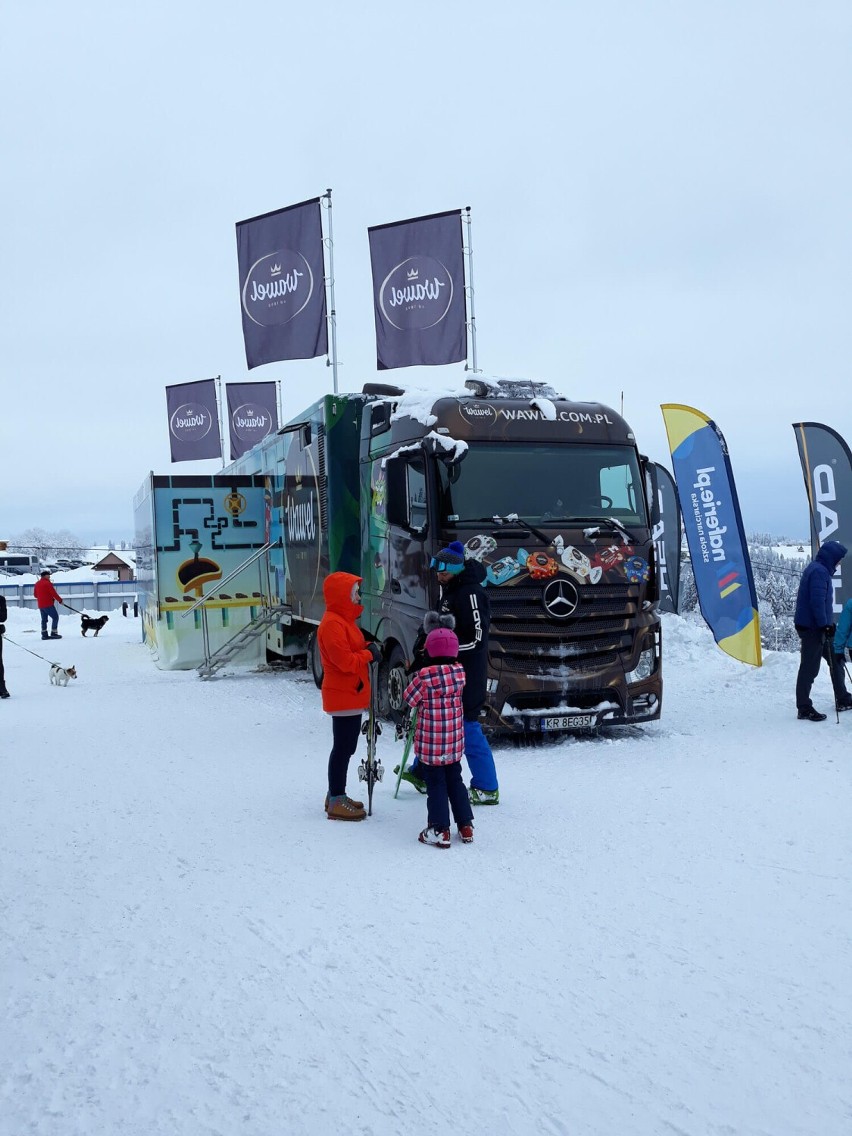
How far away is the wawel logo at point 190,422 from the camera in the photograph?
25.5 m

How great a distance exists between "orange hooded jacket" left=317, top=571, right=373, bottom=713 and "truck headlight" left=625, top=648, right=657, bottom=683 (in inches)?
127

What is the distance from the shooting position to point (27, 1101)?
2.88m

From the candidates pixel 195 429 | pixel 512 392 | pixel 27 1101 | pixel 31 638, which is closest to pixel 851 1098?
pixel 27 1101

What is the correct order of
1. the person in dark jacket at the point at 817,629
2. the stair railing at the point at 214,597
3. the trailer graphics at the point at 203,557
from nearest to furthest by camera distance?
the person in dark jacket at the point at 817,629 < the stair railing at the point at 214,597 < the trailer graphics at the point at 203,557

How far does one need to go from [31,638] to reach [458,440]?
18.1 metres

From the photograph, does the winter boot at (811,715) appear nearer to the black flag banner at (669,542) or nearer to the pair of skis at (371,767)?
the pair of skis at (371,767)

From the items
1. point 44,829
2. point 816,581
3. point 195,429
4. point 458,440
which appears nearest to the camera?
point 44,829

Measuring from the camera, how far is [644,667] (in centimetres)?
841

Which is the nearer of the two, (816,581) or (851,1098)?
(851,1098)

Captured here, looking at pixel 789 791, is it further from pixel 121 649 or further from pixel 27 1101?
pixel 121 649

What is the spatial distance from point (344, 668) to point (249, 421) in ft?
66.2

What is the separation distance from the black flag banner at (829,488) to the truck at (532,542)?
498cm

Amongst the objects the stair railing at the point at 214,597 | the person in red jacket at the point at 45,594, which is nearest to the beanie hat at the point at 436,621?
the stair railing at the point at 214,597

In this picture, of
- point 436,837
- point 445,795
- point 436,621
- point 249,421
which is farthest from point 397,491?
point 249,421
